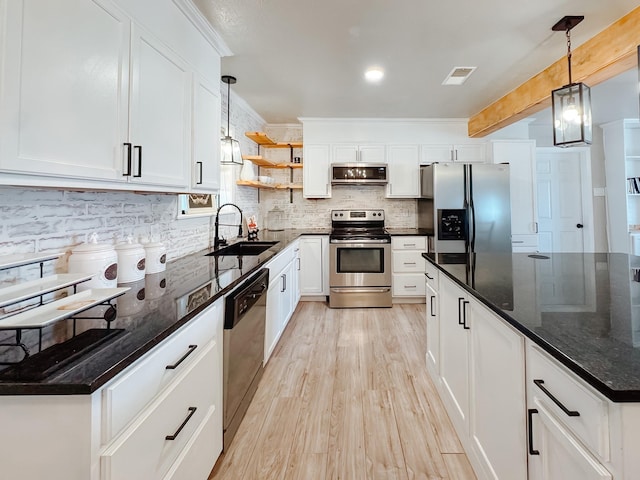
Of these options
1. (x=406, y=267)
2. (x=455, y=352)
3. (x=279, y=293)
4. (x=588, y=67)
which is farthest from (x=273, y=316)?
(x=588, y=67)

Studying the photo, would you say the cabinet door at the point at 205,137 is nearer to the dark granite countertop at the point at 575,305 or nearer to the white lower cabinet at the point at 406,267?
the dark granite countertop at the point at 575,305

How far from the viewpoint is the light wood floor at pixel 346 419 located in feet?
5.00

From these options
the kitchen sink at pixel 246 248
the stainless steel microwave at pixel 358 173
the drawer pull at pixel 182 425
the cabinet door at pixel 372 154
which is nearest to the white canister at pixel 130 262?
the drawer pull at pixel 182 425

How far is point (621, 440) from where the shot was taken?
2.12 ft

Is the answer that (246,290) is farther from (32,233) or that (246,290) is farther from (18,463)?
(18,463)

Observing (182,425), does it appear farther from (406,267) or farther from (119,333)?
(406,267)

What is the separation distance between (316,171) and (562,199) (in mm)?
3910

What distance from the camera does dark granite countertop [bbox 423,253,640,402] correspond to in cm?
72

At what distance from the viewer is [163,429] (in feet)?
3.26

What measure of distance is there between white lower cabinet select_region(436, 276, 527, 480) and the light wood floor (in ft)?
0.63

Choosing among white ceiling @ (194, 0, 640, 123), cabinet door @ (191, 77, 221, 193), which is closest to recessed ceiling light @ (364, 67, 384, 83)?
white ceiling @ (194, 0, 640, 123)

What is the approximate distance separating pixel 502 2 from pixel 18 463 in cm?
297

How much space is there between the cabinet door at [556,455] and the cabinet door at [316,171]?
3.77m

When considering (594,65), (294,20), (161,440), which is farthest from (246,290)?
(594,65)
